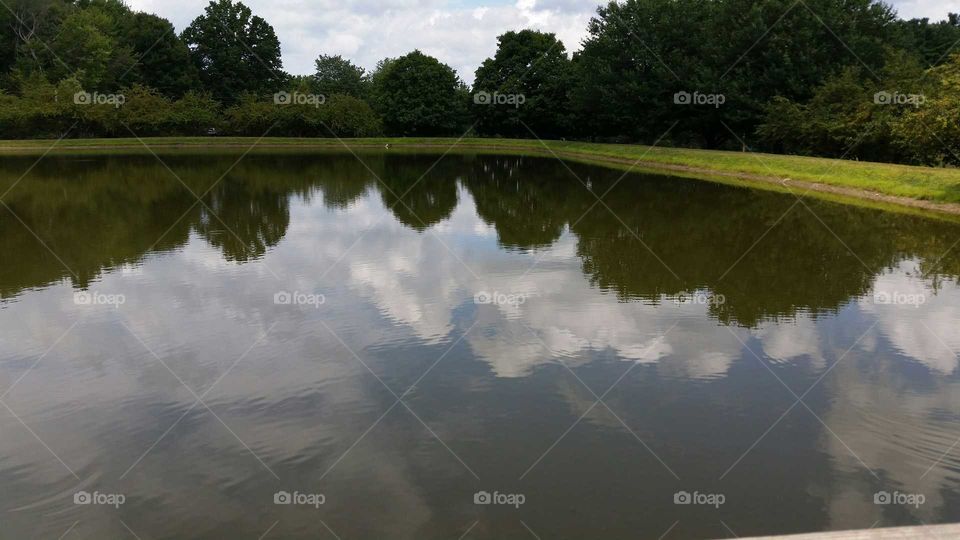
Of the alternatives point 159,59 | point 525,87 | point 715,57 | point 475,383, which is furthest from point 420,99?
A: point 475,383

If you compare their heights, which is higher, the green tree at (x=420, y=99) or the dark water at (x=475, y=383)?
the green tree at (x=420, y=99)

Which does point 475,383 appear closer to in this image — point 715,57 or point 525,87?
point 715,57

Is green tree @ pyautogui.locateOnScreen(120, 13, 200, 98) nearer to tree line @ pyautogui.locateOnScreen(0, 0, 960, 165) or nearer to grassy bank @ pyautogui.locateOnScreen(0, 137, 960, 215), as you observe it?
tree line @ pyautogui.locateOnScreen(0, 0, 960, 165)

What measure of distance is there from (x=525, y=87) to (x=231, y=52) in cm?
4537

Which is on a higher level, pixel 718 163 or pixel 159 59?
pixel 159 59

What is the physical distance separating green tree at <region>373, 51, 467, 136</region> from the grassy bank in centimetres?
547

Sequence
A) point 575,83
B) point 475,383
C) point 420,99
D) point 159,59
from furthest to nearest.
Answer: point 159,59, point 420,99, point 575,83, point 475,383

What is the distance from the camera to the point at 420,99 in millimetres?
84562

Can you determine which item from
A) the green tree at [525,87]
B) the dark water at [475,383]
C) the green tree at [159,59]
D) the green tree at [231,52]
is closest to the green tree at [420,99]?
the green tree at [525,87]

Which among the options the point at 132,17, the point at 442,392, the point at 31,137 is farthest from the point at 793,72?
the point at 132,17

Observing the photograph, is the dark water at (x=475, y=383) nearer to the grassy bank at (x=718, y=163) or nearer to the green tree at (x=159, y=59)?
the grassy bank at (x=718, y=163)

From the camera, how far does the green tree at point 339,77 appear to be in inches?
4596

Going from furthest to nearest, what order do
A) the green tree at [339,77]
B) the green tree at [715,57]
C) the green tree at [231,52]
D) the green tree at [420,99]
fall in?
the green tree at [339,77]
the green tree at [231,52]
the green tree at [420,99]
the green tree at [715,57]

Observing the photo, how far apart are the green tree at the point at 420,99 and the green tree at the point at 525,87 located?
3682 millimetres
